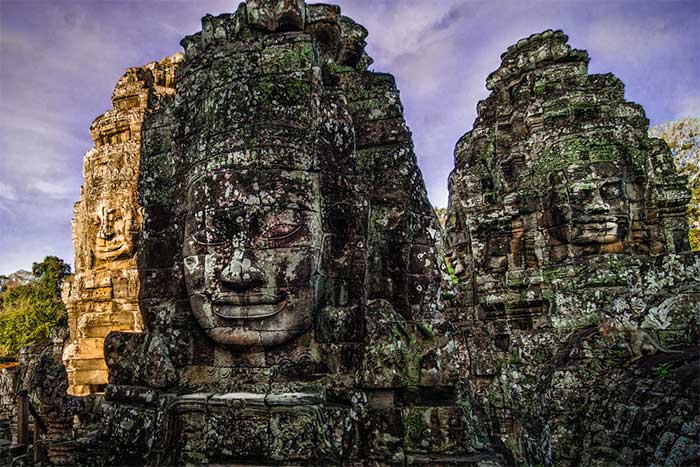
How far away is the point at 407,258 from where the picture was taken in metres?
4.09

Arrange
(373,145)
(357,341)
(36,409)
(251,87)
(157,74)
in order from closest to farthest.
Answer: (357,341), (251,87), (373,145), (36,409), (157,74)

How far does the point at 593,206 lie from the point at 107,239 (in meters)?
10.2

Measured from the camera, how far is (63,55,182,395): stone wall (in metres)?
10.1

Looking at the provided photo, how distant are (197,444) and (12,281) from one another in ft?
136

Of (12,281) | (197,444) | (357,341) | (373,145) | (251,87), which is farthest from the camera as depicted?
(12,281)

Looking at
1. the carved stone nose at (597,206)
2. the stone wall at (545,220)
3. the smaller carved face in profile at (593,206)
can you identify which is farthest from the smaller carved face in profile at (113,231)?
the carved stone nose at (597,206)

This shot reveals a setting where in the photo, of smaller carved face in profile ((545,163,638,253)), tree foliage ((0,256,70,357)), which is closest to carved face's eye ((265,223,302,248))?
smaller carved face in profile ((545,163,638,253))

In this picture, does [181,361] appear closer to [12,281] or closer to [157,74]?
[157,74]

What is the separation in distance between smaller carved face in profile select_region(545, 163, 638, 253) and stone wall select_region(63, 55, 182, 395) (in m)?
8.81

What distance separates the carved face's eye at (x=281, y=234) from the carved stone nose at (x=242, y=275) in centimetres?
23

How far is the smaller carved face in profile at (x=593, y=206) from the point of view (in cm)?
838

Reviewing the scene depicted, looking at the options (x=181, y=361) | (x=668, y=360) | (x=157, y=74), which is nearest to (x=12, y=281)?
(x=157, y=74)

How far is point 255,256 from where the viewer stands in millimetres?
3660

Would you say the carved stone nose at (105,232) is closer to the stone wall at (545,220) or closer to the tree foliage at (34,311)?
the stone wall at (545,220)
